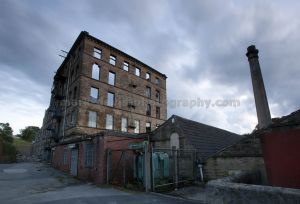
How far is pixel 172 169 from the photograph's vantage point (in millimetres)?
13219

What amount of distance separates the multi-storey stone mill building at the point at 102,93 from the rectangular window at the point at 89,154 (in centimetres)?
746

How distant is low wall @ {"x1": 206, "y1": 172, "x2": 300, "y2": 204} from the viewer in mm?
3266

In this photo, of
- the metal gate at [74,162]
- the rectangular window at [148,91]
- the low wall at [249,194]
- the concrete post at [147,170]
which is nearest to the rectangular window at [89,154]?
the metal gate at [74,162]

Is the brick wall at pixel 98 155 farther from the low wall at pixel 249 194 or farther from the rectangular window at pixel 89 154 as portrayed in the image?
the low wall at pixel 249 194

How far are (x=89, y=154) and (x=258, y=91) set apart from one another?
12623mm

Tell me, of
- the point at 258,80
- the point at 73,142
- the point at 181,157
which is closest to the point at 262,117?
the point at 258,80

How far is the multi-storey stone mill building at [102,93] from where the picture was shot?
23664 millimetres

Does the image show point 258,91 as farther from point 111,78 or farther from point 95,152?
point 111,78

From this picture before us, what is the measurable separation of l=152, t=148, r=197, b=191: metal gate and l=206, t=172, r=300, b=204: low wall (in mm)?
6662

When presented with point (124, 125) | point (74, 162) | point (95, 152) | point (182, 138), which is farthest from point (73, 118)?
point (182, 138)

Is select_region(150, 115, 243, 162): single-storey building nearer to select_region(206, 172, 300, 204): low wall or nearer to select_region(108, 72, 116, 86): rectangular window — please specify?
select_region(206, 172, 300, 204): low wall

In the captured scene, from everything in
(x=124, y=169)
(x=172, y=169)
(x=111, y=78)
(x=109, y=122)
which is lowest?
(x=172, y=169)

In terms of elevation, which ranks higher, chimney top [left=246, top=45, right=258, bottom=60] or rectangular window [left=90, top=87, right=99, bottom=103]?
rectangular window [left=90, top=87, right=99, bottom=103]

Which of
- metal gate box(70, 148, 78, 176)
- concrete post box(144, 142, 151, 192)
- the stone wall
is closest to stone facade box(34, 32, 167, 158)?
metal gate box(70, 148, 78, 176)
